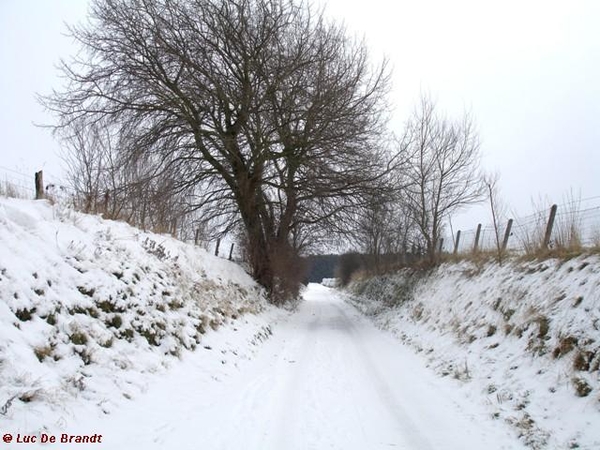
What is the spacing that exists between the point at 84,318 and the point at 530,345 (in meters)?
6.54

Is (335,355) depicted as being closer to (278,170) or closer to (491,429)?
(491,429)

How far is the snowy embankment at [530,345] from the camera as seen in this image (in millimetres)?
4824

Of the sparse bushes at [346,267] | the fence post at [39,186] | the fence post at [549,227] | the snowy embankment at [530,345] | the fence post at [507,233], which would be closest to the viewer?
the snowy embankment at [530,345]

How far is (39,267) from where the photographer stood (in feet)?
18.0

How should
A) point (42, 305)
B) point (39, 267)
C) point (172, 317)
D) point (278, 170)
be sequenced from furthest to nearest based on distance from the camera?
1. point (278, 170)
2. point (172, 317)
3. point (39, 267)
4. point (42, 305)

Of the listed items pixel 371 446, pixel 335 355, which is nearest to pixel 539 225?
pixel 335 355

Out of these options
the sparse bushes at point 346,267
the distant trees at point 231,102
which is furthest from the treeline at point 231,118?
the sparse bushes at point 346,267

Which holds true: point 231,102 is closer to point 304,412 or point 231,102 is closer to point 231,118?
point 231,118

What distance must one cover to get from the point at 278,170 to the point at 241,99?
3.35 m

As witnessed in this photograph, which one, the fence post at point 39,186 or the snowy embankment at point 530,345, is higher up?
the fence post at point 39,186

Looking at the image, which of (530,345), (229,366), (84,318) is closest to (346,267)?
(229,366)

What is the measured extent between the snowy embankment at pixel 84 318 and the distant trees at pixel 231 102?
596cm

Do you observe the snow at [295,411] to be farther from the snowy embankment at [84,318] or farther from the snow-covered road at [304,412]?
the snowy embankment at [84,318]

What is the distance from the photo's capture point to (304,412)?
5.57m
